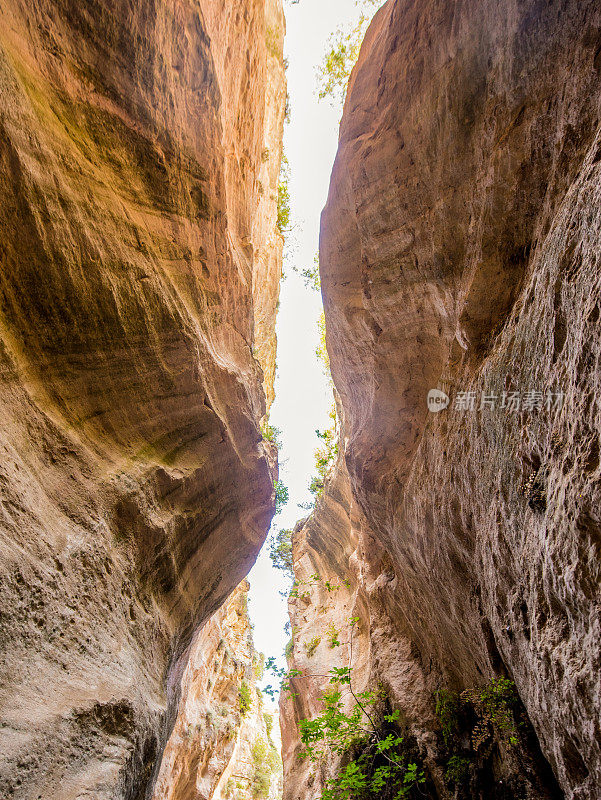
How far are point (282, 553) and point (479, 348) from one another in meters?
17.4

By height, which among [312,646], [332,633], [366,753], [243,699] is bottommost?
[366,753]

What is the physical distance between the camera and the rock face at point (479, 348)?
3.28m

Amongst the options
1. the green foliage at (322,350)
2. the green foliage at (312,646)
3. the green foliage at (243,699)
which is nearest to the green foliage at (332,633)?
Answer: the green foliage at (312,646)

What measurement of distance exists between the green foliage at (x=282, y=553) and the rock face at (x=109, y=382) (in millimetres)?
12375

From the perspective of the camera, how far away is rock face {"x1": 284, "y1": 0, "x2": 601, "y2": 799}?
328 cm

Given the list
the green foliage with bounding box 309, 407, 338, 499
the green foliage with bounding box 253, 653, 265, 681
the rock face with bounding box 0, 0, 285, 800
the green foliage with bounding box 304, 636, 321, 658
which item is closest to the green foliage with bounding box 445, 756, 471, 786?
the rock face with bounding box 0, 0, 285, 800

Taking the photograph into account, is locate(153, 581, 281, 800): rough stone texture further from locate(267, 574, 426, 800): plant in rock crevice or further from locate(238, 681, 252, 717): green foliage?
locate(267, 574, 426, 800): plant in rock crevice

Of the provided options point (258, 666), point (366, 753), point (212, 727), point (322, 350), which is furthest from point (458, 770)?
point (258, 666)

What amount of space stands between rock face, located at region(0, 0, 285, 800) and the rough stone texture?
173 inches

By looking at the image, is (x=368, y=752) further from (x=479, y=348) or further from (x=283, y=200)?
(x=283, y=200)

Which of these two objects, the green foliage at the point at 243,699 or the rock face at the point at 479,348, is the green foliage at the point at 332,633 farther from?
the green foliage at the point at 243,699

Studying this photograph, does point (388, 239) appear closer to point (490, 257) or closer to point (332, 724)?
point (490, 257)

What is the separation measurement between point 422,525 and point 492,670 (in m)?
2.10

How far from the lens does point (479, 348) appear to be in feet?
18.5
